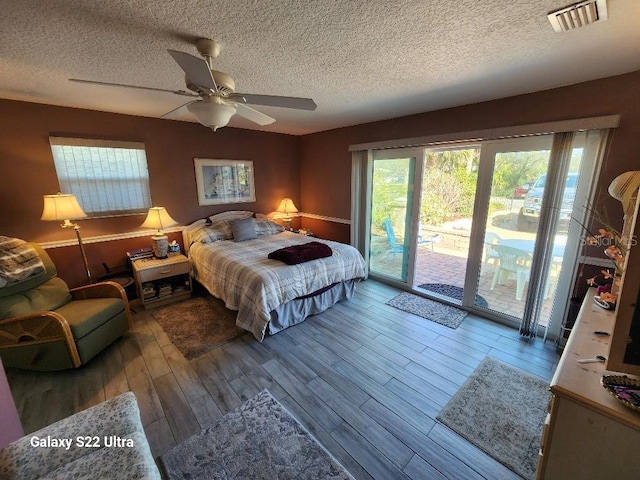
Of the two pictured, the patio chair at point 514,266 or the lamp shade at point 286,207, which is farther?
the lamp shade at point 286,207

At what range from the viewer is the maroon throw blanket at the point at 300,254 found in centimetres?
287

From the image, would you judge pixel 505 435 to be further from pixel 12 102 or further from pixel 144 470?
pixel 12 102

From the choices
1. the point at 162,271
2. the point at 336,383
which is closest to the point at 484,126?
the point at 336,383

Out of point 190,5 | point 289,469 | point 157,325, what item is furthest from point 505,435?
point 157,325

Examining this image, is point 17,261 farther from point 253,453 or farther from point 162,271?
point 253,453

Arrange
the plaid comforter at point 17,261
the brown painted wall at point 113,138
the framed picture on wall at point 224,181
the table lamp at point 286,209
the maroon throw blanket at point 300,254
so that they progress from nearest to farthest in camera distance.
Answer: the plaid comforter at point 17,261 → the brown painted wall at point 113,138 → the maroon throw blanket at point 300,254 → the framed picture on wall at point 224,181 → the table lamp at point 286,209

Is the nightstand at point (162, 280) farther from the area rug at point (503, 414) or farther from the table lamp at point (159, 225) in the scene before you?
the area rug at point (503, 414)

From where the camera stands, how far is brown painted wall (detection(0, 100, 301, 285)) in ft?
8.79

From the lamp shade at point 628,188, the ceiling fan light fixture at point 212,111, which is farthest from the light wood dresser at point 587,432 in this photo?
the ceiling fan light fixture at point 212,111

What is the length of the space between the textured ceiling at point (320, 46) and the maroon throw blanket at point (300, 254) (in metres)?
1.59

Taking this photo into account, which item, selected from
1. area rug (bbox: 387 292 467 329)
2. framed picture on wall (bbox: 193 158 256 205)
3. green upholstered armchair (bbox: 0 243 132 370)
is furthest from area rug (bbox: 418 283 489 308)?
green upholstered armchair (bbox: 0 243 132 370)

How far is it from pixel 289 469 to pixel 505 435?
1335 millimetres

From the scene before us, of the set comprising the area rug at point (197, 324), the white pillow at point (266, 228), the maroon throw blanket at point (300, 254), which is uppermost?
the white pillow at point (266, 228)

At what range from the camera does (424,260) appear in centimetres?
493
